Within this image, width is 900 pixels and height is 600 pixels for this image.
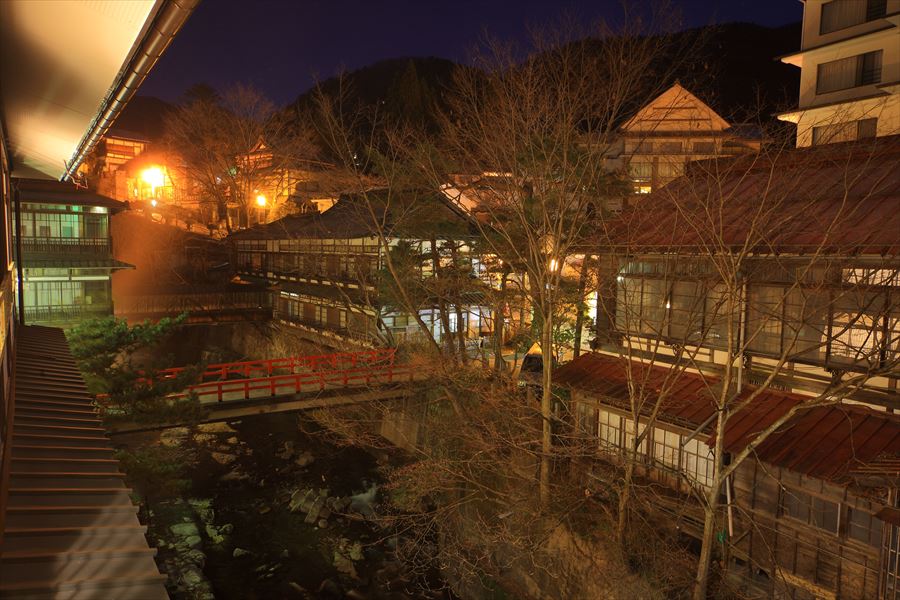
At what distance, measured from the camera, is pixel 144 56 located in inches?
147

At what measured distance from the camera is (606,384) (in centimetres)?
1191

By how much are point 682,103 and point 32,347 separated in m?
29.5

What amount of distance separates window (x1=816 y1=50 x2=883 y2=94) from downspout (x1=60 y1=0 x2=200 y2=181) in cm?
2303

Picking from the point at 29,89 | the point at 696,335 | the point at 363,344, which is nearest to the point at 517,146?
the point at 696,335

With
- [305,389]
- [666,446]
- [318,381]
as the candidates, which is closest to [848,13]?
[666,446]

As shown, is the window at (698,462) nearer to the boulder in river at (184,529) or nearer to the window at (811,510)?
the window at (811,510)

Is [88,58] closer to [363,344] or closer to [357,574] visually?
[357,574]

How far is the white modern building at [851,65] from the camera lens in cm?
1817

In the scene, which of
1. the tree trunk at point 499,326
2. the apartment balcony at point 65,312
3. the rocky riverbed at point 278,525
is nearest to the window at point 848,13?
the tree trunk at point 499,326

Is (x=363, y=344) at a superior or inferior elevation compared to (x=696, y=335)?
inferior

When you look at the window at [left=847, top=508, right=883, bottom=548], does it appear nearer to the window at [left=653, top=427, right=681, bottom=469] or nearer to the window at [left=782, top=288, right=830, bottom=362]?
the window at [left=782, top=288, right=830, bottom=362]

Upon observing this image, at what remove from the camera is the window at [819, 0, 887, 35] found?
61.1 ft

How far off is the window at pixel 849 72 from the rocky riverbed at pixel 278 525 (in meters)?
21.5

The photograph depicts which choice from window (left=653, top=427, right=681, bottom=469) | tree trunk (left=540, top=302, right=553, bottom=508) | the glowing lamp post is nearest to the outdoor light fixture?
the glowing lamp post
